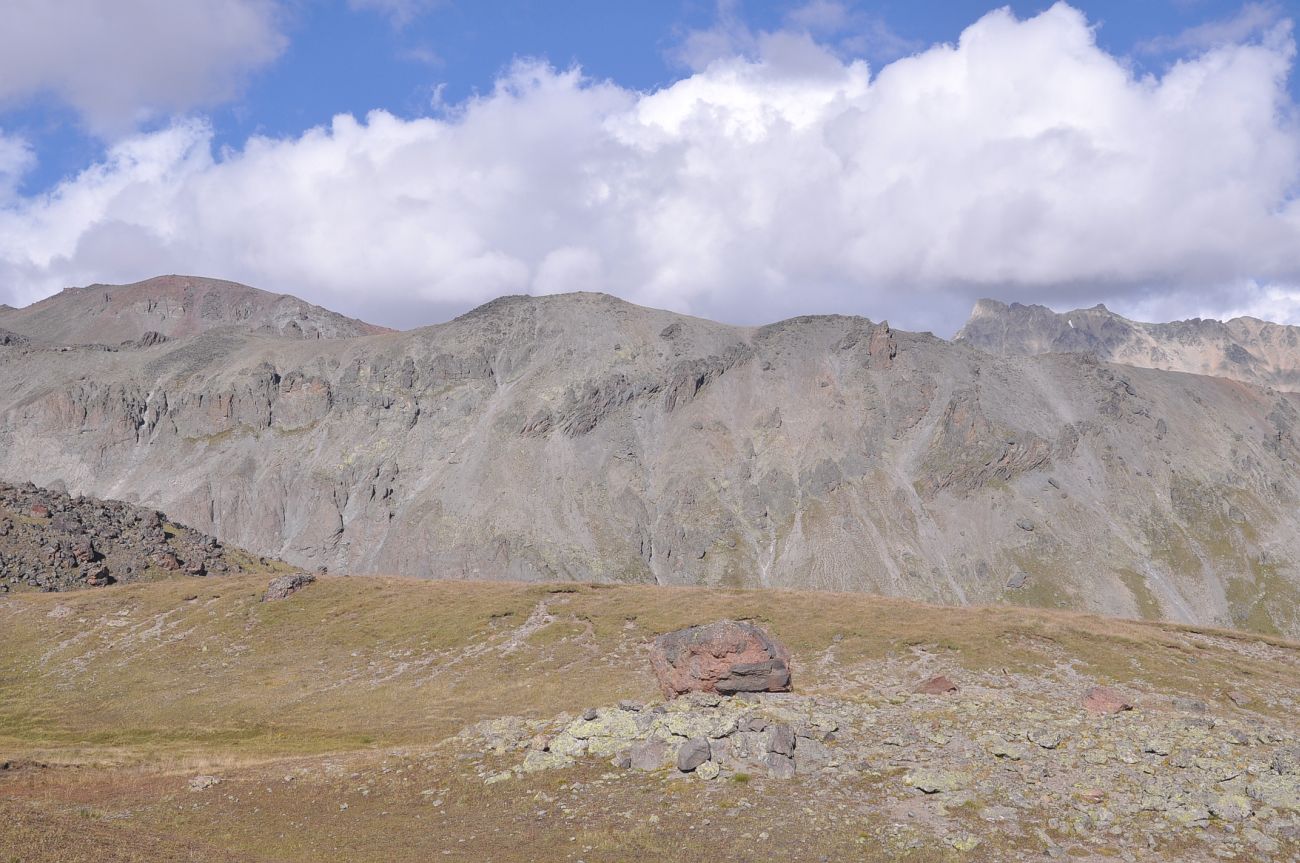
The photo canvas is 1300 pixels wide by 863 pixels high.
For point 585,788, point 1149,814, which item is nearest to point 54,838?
point 585,788

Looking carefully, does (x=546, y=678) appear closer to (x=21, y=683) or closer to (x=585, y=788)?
(x=585, y=788)

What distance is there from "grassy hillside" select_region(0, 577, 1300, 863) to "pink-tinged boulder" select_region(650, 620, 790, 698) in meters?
5.32

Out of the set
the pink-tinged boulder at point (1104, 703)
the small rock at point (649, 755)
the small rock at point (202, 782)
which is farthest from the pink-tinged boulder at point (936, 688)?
the small rock at point (202, 782)

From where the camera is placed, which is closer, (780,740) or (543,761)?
(780,740)

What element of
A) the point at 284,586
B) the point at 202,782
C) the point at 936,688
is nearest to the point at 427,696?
the point at 202,782

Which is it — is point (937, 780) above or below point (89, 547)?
below

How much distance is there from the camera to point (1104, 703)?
4134 cm

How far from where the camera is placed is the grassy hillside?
2980 centimetres

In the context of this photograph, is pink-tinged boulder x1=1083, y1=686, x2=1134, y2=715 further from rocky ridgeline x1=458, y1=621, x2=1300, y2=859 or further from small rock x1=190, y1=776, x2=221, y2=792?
small rock x1=190, y1=776, x2=221, y2=792

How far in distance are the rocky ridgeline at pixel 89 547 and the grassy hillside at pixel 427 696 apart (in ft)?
58.5

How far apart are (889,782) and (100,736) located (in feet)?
175

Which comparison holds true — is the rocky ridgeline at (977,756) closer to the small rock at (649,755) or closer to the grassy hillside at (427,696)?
the small rock at (649,755)

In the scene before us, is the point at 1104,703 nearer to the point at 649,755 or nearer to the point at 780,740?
the point at 780,740

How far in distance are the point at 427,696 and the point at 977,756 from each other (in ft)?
136
